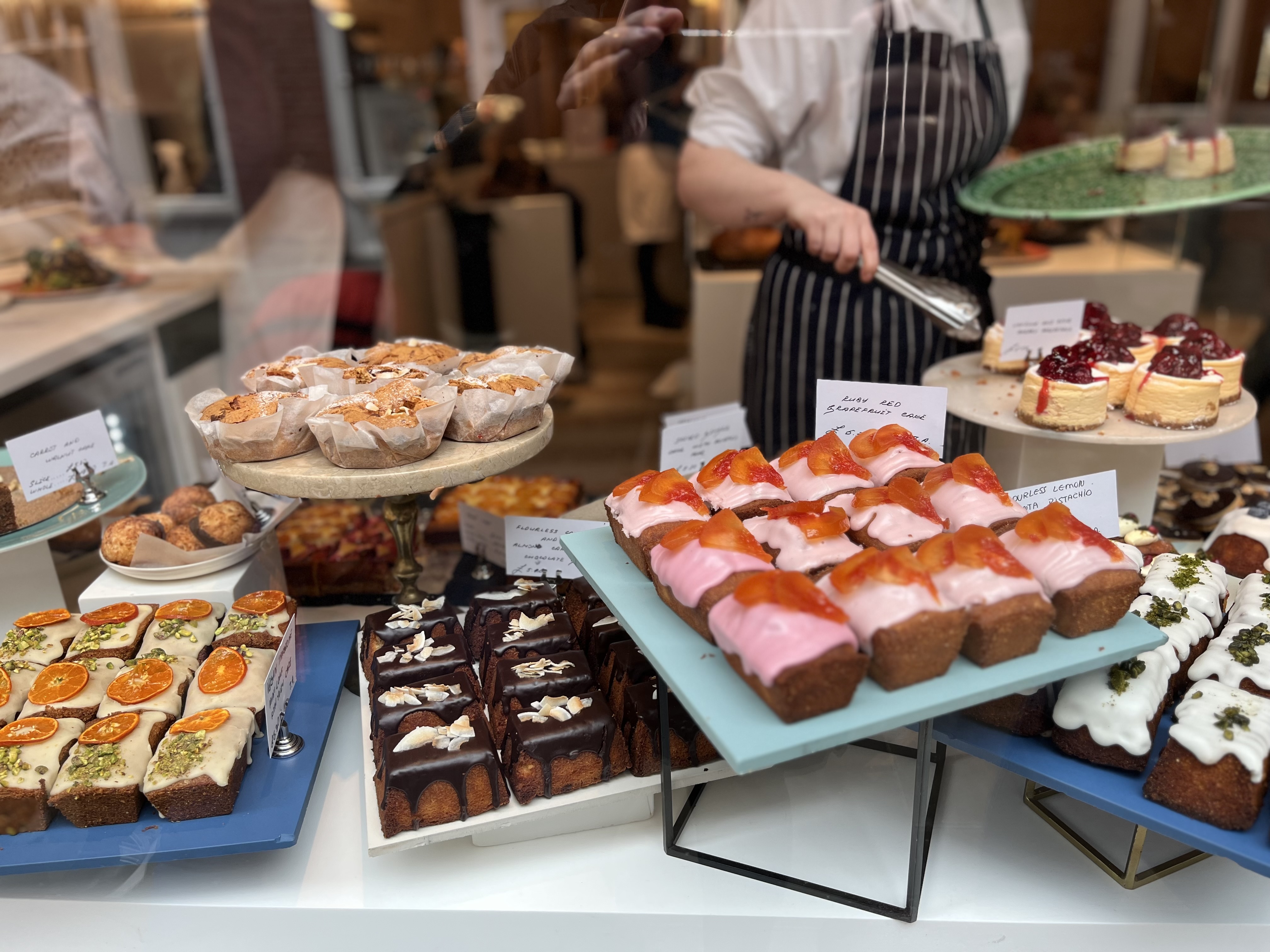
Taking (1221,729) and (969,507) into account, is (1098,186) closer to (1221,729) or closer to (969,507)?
(969,507)

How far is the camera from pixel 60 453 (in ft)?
5.29

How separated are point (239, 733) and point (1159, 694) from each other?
1.20 m

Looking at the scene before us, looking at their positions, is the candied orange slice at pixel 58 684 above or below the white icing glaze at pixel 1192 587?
below

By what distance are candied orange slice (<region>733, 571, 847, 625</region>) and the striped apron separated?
0.92m

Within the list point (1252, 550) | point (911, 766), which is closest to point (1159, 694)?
point (911, 766)

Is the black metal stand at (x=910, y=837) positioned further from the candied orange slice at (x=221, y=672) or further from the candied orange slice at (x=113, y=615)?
the candied orange slice at (x=113, y=615)

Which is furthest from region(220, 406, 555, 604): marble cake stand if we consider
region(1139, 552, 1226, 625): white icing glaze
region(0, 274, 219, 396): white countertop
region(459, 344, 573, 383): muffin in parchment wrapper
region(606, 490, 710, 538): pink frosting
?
region(0, 274, 219, 396): white countertop

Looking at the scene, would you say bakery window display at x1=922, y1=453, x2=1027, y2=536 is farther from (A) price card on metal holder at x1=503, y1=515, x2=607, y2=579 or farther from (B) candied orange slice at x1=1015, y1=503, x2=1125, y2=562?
(A) price card on metal holder at x1=503, y1=515, x2=607, y2=579

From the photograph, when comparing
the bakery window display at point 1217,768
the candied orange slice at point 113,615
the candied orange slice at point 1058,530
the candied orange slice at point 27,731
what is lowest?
the candied orange slice at point 27,731

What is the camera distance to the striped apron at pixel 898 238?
183 centimetres

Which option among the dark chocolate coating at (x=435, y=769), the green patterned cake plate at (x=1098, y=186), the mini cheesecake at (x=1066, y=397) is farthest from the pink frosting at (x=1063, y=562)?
the green patterned cake plate at (x=1098, y=186)

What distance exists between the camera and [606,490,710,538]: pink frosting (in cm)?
120

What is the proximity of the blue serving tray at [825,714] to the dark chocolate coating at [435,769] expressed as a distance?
0.25 m

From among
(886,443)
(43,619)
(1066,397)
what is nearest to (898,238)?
(1066,397)
